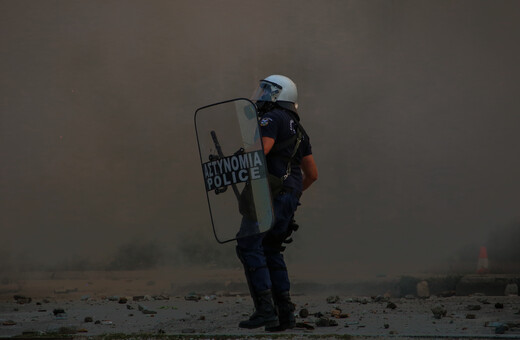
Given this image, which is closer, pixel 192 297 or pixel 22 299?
pixel 192 297

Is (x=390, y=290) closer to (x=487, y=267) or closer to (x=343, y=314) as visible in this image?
(x=487, y=267)

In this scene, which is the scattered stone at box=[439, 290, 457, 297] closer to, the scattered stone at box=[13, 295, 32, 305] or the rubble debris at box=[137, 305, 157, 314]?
the rubble debris at box=[137, 305, 157, 314]

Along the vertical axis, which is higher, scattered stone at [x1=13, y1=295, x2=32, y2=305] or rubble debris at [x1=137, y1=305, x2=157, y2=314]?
scattered stone at [x1=13, y1=295, x2=32, y2=305]

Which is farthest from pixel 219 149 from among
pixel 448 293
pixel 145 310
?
pixel 448 293

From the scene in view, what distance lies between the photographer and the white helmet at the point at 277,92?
610 cm

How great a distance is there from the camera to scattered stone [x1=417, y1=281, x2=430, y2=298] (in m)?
10.5

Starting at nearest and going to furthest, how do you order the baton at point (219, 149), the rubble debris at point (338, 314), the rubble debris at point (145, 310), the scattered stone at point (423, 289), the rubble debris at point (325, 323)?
the baton at point (219, 149), the rubble debris at point (325, 323), the rubble debris at point (338, 314), the rubble debris at point (145, 310), the scattered stone at point (423, 289)

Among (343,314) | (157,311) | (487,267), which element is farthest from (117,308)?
(487,267)

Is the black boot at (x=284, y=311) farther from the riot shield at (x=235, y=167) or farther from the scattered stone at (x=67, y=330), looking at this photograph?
the scattered stone at (x=67, y=330)

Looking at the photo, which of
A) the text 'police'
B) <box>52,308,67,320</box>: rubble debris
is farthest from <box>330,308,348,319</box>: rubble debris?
<box>52,308,67,320</box>: rubble debris

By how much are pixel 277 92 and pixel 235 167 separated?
0.71m

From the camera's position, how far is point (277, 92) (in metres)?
6.11

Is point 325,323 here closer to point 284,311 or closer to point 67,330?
point 284,311

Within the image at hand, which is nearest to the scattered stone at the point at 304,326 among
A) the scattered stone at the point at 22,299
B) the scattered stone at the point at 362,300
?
the scattered stone at the point at 362,300
